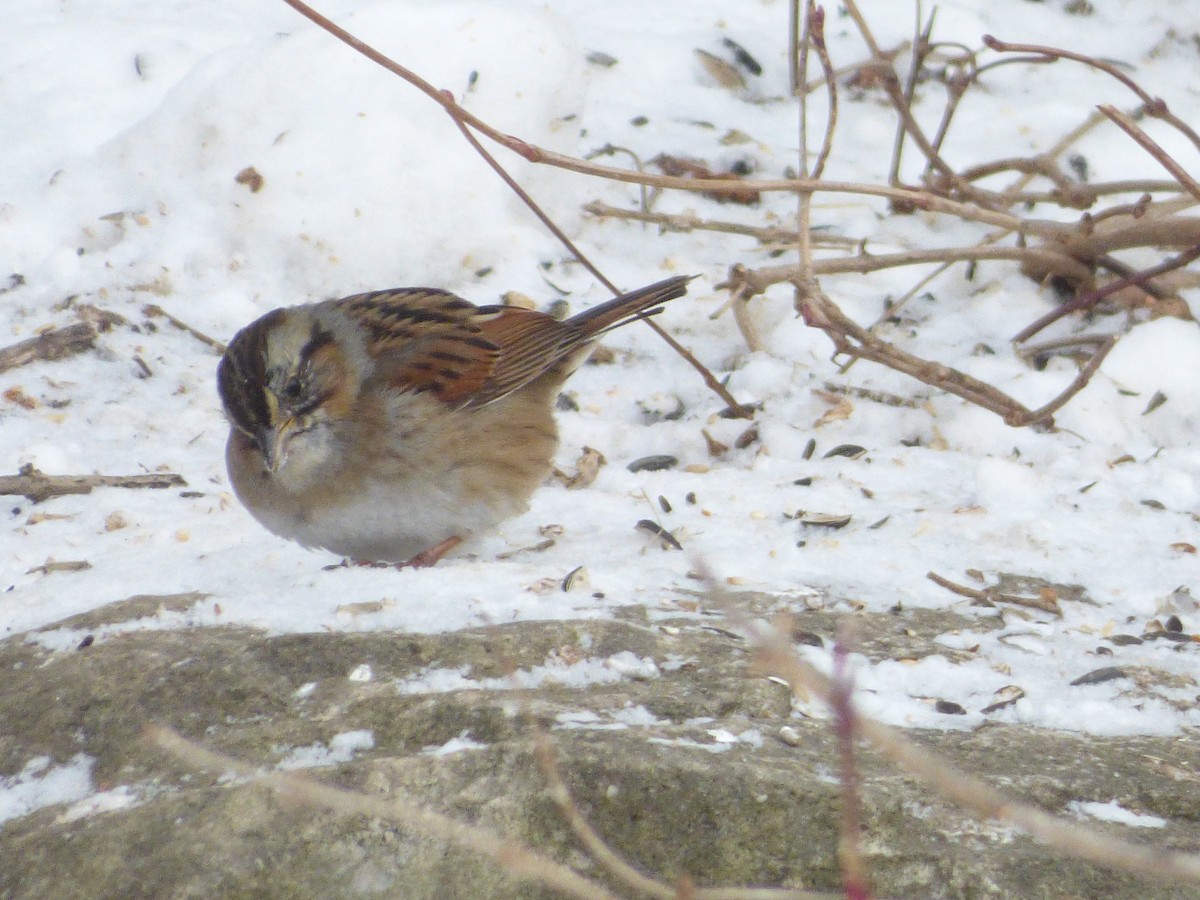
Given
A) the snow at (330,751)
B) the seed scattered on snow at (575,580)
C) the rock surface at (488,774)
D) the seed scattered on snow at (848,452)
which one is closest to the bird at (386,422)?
the seed scattered on snow at (575,580)

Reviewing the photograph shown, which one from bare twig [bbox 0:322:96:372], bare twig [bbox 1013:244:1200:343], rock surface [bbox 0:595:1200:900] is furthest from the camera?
bare twig [bbox 1013:244:1200:343]

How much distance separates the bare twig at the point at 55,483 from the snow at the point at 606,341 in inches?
2.3

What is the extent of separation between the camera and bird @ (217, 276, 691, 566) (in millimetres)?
3859

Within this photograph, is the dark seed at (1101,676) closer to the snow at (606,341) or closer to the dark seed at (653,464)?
the snow at (606,341)

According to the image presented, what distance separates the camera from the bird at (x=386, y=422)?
386 cm

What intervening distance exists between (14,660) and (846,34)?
556 centimetres

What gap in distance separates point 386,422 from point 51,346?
1673mm

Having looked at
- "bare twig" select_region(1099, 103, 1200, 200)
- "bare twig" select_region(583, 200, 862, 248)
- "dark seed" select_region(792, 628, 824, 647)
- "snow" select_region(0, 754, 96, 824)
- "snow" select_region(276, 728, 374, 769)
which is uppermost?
"bare twig" select_region(1099, 103, 1200, 200)

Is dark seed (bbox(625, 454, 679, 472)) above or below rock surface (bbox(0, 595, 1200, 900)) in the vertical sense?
below

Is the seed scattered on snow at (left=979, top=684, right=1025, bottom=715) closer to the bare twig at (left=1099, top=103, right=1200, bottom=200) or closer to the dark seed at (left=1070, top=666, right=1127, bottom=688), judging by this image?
the dark seed at (left=1070, top=666, right=1127, bottom=688)

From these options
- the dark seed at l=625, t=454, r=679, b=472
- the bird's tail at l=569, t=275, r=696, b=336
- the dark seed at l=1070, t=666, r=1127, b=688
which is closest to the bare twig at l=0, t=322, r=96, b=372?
the bird's tail at l=569, t=275, r=696, b=336

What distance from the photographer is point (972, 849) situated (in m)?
2.30

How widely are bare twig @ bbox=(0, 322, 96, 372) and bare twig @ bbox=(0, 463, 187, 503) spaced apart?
2.51ft

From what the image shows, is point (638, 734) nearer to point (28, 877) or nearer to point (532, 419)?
Result: point (28, 877)
